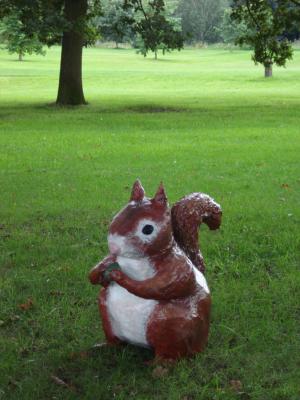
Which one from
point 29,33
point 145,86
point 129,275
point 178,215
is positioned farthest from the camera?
point 145,86

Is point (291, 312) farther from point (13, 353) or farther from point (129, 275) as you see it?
point (13, 353)

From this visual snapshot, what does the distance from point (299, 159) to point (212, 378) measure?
8231mm

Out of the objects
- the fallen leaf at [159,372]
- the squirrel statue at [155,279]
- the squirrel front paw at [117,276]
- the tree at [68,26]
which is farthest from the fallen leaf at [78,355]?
the tree at [68,26]

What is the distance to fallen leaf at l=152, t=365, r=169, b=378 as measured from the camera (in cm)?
391

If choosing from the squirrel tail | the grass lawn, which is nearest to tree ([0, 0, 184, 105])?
the grass lawn

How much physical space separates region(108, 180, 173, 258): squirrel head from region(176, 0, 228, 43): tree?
9959cm

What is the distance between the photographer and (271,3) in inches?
810

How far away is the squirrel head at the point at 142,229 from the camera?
371 cm

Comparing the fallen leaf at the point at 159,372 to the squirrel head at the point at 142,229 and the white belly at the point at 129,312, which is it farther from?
the squirrel head at the point at 142,229

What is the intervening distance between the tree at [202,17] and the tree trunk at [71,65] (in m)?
79.5

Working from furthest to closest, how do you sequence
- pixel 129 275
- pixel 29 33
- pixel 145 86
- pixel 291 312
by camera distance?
pixel 145 86, pixel 29 33, pixel 291 312, pixel 129 275

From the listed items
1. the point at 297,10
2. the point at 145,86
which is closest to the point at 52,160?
the point at 297,10

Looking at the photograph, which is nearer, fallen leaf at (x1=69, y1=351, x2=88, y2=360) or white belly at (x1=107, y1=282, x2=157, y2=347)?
white belly at (x1=107, y1=282, x2=157, y2=347)

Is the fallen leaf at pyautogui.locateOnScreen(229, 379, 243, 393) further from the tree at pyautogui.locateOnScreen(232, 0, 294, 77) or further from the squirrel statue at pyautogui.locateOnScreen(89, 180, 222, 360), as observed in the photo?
the tree at pyautogui.locateOnScreen(232, 0, 294, 77)
